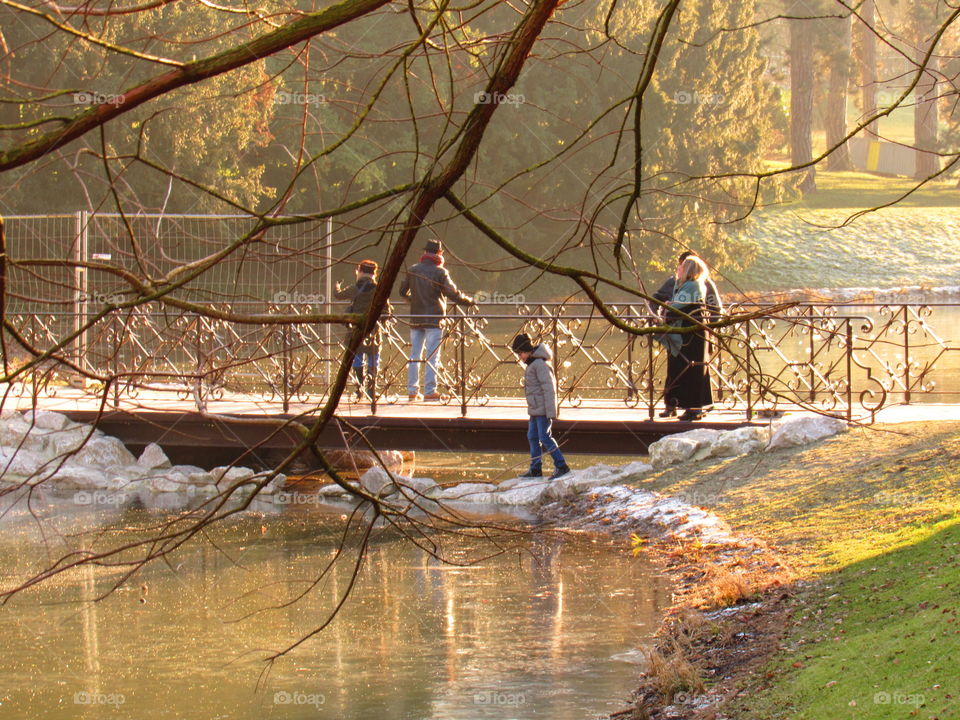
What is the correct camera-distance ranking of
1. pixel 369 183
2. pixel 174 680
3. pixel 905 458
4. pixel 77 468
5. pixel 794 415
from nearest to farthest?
pixel 174 680, pixel 905 458, pixel 794 415, pixel 77 468, pixel 369 183

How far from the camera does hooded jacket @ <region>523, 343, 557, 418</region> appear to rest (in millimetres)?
12531

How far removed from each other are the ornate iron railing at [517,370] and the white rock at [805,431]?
231mm

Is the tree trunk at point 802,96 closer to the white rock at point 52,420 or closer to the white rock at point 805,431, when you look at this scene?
the white rock at point 805,431

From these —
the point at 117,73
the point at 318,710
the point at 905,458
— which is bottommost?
the point at 318,710

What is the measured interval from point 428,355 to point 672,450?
304 centimetres

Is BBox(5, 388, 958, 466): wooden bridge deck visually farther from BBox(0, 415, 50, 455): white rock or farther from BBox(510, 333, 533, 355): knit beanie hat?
BBox(510, 333, 533, 355): knit beanie hat

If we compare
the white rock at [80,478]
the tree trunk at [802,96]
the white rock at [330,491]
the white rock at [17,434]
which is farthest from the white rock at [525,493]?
the tree trunk at [802,96]

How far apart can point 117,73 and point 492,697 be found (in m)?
24.2

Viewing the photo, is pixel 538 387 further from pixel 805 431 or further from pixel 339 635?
pixel 339 635

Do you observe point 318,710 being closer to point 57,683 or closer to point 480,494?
point 57,683

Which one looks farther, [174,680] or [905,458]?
[905,458]

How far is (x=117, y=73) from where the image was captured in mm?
28750

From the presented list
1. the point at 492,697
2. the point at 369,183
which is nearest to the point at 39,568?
the point at 492,697

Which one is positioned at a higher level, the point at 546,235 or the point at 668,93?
the point at 668,93
